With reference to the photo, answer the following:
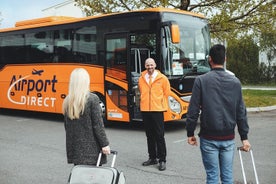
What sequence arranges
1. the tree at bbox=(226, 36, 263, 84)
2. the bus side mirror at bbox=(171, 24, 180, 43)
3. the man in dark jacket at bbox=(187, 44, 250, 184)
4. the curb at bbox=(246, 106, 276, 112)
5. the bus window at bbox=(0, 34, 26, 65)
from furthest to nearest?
the tree at bbox=(226, 36, 263, 84)
the curb at bbox=(246, 106, 276, 112)
the bus window at bbox=(0, 34, 26, 65)
the bus side mirror at bbox=(171, 24, 180, 43)
the man in dark jacket at bbox=(187, 44, 250, 184)

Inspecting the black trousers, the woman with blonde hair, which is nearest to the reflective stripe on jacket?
the black trousers

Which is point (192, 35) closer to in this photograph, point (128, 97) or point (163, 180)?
point (128, 97)

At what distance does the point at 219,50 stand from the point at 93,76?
26.8 feet

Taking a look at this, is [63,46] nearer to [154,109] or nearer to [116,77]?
[116,77]

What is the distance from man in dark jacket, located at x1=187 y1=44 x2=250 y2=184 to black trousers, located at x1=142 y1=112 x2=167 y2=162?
9.42 ft

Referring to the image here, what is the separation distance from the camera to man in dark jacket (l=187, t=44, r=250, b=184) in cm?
430

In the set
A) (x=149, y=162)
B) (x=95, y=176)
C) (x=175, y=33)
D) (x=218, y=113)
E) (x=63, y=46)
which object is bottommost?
(x=149, y=162)

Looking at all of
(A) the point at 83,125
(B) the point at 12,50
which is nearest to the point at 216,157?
(A) the point at 83,125

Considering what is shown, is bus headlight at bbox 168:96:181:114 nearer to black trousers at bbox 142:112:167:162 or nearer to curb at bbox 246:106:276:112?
black trousers at bbox 142:112:167:162

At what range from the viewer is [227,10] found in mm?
16438

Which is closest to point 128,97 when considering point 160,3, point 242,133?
point 160,3

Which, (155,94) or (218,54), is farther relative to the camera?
(155,94)

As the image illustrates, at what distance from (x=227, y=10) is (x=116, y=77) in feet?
22.4

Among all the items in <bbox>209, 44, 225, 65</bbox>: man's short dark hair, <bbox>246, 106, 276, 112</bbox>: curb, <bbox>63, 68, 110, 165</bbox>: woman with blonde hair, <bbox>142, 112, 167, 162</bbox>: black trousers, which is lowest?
<bbox>246, 106, 276, 112</bbox>: curb
